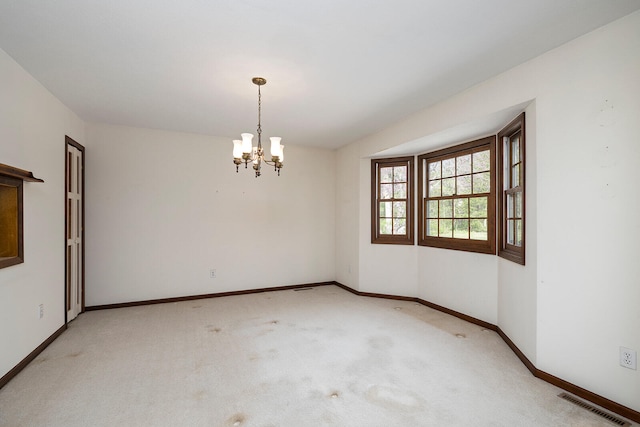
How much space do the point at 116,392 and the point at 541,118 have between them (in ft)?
13.0

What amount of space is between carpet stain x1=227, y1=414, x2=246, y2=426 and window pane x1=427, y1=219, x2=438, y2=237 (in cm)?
349

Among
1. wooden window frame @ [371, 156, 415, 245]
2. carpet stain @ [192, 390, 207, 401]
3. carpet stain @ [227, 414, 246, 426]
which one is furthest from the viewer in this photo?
wooden window frame @ [371, 156, 415, 245]

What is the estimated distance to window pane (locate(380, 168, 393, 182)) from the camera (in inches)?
203

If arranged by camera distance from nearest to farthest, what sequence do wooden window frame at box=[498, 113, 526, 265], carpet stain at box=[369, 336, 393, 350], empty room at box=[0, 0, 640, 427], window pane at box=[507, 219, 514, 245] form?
empty room at box=[0, 0, 640, 427], wooden window frame at box=[498, 113, 526, 265], carpet stain at box=[369, 336, 393, 350], window pane at box=[507, 219, 514, 245]

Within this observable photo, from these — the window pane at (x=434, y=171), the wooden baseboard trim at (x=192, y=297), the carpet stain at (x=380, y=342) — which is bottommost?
the carpet stain at (x=380, y=342)

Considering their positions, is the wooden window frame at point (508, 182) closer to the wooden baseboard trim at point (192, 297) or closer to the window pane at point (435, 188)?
the window pane at point (435, 188)

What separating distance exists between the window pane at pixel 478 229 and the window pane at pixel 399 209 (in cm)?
113

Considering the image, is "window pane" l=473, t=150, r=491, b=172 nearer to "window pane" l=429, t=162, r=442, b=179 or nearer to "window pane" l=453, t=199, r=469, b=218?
"window pane" l=453, t=199, r=469, b=218

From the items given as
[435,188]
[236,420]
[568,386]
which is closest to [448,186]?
[435,188]

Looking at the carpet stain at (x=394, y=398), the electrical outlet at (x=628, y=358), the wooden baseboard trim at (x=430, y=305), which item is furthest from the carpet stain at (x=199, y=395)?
the wooden baseboard trim at (x=430, y=305)

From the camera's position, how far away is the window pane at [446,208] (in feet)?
14.3

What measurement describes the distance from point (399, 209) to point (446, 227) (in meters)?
0.85

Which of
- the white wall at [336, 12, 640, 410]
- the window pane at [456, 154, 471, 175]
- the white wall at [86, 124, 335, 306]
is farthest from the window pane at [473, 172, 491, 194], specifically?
the white wall at [86, 124, 335, 306]

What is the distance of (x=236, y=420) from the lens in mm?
2041
